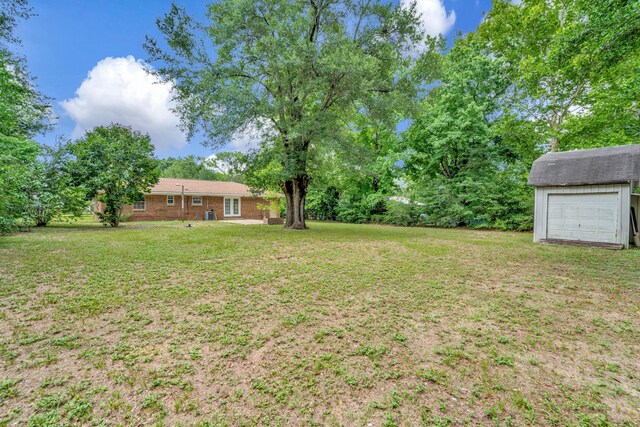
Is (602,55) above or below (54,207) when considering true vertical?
above

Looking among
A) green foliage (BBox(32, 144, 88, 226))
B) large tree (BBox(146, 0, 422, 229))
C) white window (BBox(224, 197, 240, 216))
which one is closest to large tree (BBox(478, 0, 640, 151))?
large tree (BBox(146, 0, 422, 229))

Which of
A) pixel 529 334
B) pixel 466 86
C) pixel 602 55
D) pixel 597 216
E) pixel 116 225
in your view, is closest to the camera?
pixel 529 334

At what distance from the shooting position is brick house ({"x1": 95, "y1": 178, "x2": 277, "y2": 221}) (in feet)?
66.0

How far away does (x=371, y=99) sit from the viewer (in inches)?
414

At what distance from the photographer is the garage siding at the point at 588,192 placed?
8227 millimetres

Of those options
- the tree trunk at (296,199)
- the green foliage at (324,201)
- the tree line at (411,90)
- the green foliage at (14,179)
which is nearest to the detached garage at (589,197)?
the tree line at (411,90)

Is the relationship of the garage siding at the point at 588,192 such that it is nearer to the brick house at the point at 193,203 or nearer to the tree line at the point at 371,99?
the tree line at the point at 371,99

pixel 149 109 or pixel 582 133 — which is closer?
pixel 582 133

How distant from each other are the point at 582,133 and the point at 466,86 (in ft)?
21.3

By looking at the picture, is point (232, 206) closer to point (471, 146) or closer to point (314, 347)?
point (471, 146)

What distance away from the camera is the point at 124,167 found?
12922 mm

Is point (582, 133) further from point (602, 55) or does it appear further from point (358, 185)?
point (358, 185)

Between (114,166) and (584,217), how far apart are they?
18.8 meters

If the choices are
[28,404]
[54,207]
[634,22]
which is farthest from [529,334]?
[54,207]
